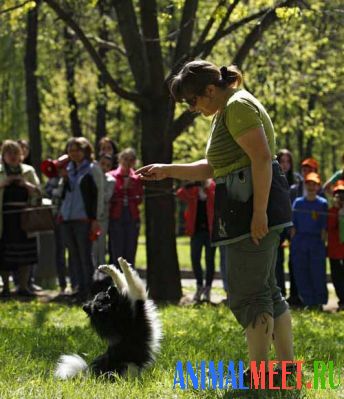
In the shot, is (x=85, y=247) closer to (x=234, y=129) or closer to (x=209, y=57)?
(x=234, y=129)

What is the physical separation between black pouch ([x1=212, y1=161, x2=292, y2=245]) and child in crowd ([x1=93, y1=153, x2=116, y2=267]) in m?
6.75

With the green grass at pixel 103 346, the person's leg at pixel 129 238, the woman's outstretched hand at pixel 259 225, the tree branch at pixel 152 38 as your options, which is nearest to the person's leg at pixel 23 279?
the green grass at pixel 103 346

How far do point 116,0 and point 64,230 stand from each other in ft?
10.6

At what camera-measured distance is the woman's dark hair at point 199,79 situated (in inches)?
188

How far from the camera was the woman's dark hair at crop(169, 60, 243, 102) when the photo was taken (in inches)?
188

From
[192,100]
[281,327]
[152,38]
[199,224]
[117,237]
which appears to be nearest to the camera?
[192,100]

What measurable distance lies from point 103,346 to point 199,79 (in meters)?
2.70

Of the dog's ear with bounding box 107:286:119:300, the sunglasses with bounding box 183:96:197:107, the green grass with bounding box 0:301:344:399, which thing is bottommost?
the green grass with bounding box 0:301:344:399

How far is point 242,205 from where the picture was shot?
187 inches

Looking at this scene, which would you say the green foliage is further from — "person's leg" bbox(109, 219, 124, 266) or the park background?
"person's leg" bbox(109, 219, 124, 266)

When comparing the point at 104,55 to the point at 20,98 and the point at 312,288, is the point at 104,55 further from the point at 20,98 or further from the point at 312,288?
the point at 312,288

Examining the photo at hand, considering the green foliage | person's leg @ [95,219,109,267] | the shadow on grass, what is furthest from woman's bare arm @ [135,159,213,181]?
person's leg @ [95,219,109,267]

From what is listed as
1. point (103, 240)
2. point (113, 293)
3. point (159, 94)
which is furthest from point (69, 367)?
point (103, 240)

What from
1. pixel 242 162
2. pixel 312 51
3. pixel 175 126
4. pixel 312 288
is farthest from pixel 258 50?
pixel 242 162
